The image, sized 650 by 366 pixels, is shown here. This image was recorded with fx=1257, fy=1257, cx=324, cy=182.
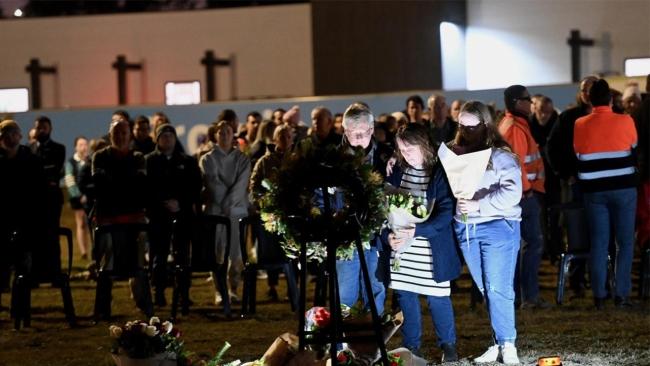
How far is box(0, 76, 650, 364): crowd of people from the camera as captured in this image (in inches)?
369

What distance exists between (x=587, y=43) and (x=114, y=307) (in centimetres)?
1584

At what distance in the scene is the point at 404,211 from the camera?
897cm

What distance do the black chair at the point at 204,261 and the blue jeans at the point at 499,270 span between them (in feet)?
12.7

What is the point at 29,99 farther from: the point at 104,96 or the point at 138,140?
the point at 138,140

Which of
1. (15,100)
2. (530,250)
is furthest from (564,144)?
(15,100)

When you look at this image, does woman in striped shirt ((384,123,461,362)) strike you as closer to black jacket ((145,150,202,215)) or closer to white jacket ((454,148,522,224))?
white jacket ((454,148,522,224))

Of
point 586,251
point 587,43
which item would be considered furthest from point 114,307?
point 587,43

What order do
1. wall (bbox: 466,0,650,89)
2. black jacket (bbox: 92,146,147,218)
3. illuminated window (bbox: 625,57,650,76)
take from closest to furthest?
1. black jacket (bbox: 92,146,147,218)
2. illuminated window (bbox: 625,57,650,76)
3. wall (bbox: 466,0,650,89)

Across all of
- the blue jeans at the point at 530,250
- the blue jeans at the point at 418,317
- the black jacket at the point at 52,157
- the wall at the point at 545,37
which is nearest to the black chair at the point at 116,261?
the black jacket at the point at 52,157

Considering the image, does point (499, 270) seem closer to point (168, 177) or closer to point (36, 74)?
point (168, 177)

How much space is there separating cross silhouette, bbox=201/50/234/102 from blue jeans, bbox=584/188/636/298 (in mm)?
18591

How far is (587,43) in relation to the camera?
26.8 meters

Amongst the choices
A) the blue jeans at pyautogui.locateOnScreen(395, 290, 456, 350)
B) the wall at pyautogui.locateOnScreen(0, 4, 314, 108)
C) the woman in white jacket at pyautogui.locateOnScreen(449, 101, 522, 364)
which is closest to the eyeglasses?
the woman in white jacket at pyautogui.locateOnScreen(449, 101, 522, 364)

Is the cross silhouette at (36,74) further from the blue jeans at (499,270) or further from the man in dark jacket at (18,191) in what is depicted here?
the blue jeans at (499,270)
